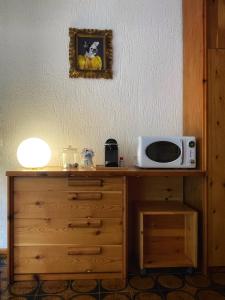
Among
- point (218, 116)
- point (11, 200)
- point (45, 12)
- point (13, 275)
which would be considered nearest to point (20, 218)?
point (11, 200)

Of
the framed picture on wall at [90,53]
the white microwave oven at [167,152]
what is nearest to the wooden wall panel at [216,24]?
the white microwave oven at [167,152]

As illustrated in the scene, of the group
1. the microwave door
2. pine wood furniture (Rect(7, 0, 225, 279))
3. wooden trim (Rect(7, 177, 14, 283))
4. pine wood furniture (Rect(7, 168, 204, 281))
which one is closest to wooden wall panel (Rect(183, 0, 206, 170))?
pine wood furniture (Rect(7, 0, 225, 279))

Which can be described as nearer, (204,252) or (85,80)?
(204,252)

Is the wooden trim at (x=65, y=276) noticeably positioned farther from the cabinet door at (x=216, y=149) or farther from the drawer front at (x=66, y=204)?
the cabinet door at (x=216, y=149)

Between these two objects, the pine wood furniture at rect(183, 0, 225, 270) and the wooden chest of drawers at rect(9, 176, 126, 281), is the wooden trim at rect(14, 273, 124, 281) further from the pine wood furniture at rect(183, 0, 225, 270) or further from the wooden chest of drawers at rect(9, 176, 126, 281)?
the pine wood furniture at rect(183, 0, 225, 270)

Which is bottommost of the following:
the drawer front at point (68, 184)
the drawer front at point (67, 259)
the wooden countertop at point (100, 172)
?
the drawer front at point (67, 259)

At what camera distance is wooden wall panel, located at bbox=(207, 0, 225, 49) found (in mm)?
1587

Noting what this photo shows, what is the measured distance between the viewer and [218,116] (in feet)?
5.22

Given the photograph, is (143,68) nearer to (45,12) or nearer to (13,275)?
(45,12)

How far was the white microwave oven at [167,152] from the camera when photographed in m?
1.64

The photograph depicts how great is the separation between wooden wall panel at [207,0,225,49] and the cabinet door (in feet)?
0.20

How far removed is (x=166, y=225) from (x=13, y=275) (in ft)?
3.68

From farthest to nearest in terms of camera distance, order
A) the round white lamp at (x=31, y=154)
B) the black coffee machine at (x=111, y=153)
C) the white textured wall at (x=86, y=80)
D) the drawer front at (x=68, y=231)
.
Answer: the white textured wall at (x=86, y=80) < the black coffee machine at (x=111, y=153) < the round white lamp at (x=31, y=154) < the drawer front at (x=68, y=231)

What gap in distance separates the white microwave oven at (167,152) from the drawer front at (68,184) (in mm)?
268
